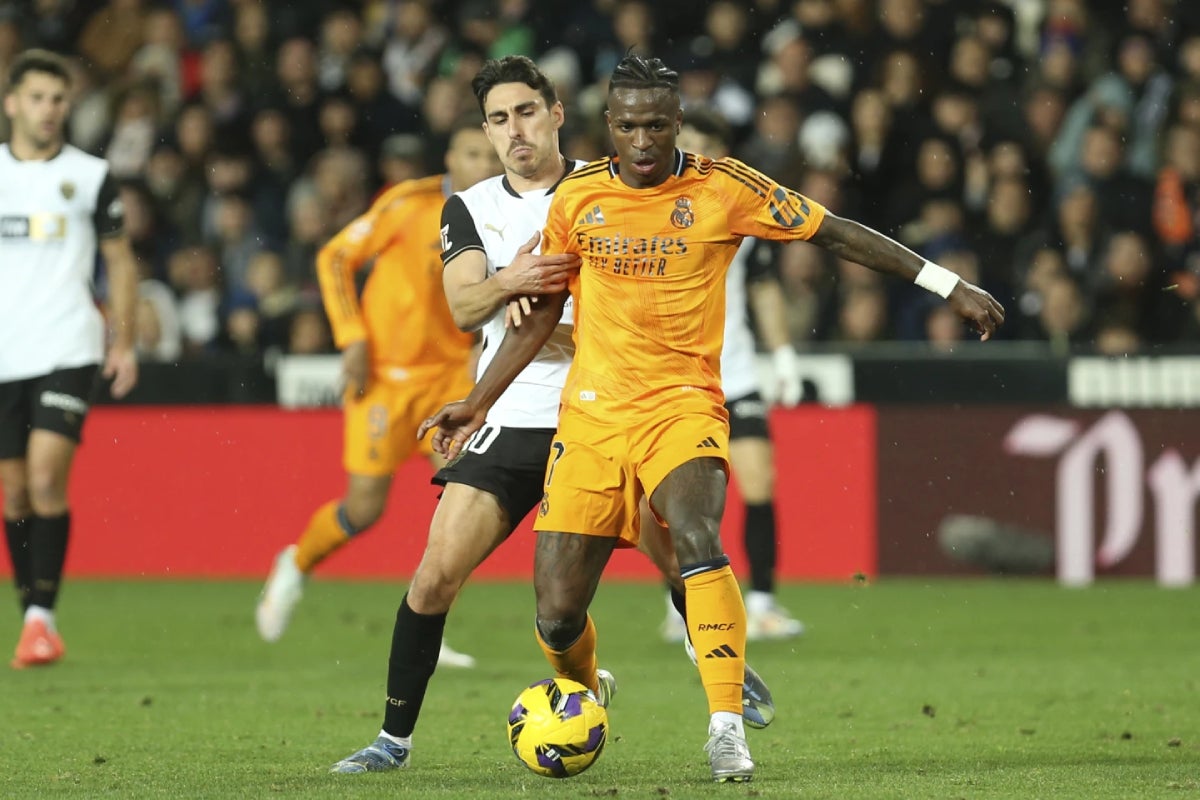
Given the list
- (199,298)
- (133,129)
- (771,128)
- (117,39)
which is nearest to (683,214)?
(771,128)

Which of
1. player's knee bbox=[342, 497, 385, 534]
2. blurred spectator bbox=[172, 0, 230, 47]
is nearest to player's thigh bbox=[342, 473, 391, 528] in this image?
player's knee bbox=[342, 497, 385, 534]

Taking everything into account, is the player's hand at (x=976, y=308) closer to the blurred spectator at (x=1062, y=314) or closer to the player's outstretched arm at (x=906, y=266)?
the player's outstretched arm at (x=906, y=266)

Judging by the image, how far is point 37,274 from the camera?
966 cm

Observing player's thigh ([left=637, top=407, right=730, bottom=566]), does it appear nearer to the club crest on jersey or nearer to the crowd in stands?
the club crest on jersey

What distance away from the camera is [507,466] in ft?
21.3

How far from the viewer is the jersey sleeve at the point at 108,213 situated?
962cm

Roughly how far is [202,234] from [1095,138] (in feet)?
23.1

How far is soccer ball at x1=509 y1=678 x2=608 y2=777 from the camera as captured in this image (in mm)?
5914

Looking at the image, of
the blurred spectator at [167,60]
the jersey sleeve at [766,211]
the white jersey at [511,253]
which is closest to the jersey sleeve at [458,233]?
the white jersey at [511,253]

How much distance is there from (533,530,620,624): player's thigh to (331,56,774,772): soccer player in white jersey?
309 mm

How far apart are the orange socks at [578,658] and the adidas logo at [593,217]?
123 cm

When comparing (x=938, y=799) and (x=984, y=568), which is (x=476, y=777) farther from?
(x=984, y=568)

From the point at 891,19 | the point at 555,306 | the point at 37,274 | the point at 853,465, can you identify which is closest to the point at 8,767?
the point at 555,306

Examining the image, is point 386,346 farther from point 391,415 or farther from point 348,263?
point 348,263
